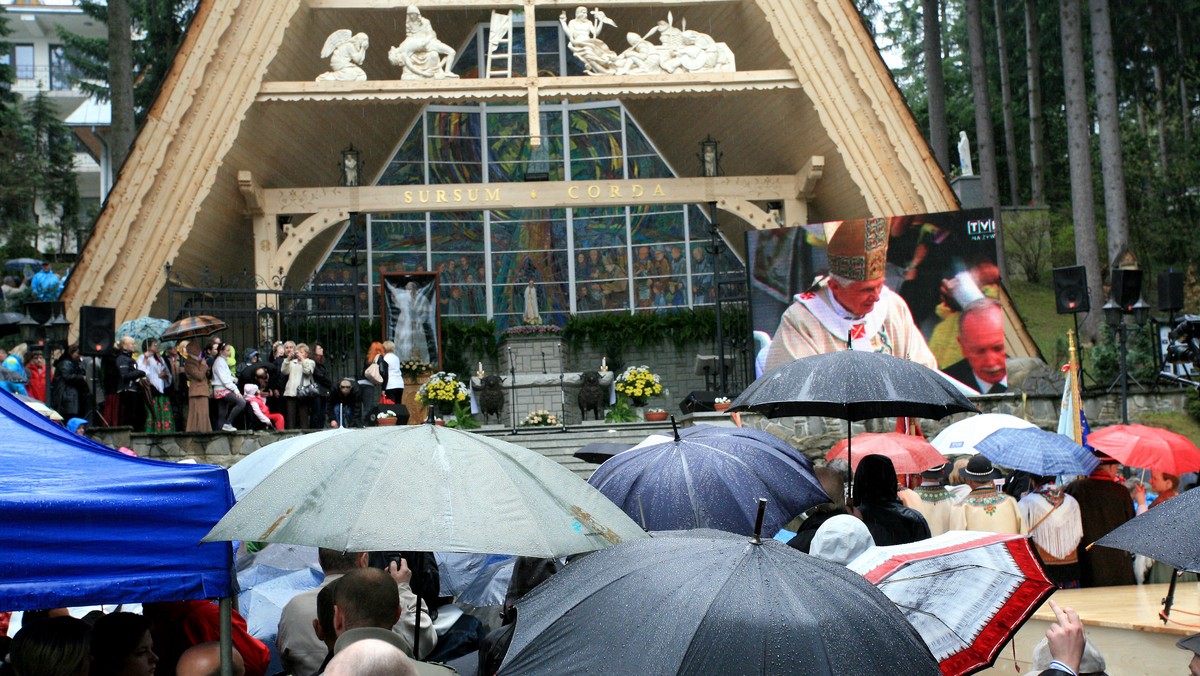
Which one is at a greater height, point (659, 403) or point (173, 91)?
point (173, 91)

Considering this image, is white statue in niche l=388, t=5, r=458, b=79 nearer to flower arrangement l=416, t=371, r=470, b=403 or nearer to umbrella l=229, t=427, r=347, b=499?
flower arrangement l=416, t=371, r=470, b=403

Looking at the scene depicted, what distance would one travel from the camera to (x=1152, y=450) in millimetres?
9016

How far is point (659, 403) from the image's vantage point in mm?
22031

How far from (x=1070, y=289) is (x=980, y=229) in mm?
1388

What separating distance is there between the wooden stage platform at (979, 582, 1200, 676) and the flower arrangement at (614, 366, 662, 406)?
11149 millimetres

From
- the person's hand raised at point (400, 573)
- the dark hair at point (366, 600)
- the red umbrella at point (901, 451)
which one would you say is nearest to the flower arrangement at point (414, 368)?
the red umbrella at point (901, 451)

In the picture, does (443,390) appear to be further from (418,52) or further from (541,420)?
(418,52)

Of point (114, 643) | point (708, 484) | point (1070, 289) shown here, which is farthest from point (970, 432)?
point (1070, 289)

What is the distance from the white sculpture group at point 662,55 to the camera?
18672mm

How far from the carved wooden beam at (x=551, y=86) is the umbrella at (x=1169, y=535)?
14.4m

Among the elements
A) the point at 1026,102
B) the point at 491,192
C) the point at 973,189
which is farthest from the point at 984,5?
the point at 491,192

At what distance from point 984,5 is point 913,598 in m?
38.7

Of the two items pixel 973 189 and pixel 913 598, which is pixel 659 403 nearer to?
pixel 973 189

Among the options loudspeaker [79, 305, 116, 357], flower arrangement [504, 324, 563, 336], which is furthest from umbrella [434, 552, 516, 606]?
flower arrangement [504, 324, 563, 336]
